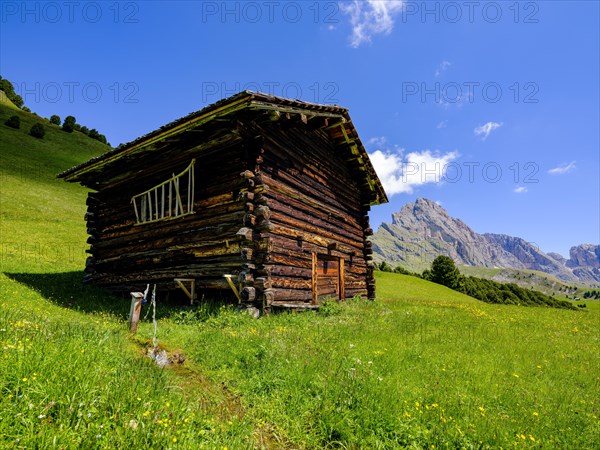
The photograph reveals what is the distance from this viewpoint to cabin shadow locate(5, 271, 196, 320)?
31.1ft

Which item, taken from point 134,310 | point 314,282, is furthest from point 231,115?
point 314,282

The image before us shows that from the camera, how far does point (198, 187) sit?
10672mm

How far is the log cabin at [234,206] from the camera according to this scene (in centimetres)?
930

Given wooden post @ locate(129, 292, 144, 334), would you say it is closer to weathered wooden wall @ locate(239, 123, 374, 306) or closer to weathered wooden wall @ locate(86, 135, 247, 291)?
weathered wooden wall @ locate(86, 135, 247, 291)

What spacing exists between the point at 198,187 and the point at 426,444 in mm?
9272

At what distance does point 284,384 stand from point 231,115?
297 inches

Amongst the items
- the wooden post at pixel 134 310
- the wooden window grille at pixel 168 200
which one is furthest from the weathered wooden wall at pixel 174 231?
the wooden post at pixel 134 310

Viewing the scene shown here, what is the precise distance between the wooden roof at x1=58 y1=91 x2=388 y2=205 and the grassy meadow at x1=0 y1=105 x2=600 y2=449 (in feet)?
17.2

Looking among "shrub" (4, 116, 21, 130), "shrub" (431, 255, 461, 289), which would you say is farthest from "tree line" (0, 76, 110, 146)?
"shrub" (431, 255, 461, 289)

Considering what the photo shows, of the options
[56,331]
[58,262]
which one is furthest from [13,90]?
[56,331]

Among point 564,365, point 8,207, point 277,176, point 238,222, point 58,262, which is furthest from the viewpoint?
point 8,207

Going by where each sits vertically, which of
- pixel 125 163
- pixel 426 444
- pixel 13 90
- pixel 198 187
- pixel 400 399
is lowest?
pixel 426 444

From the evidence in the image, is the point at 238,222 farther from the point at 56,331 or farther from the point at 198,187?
the point at 56,331

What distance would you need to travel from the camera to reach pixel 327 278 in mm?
12562
